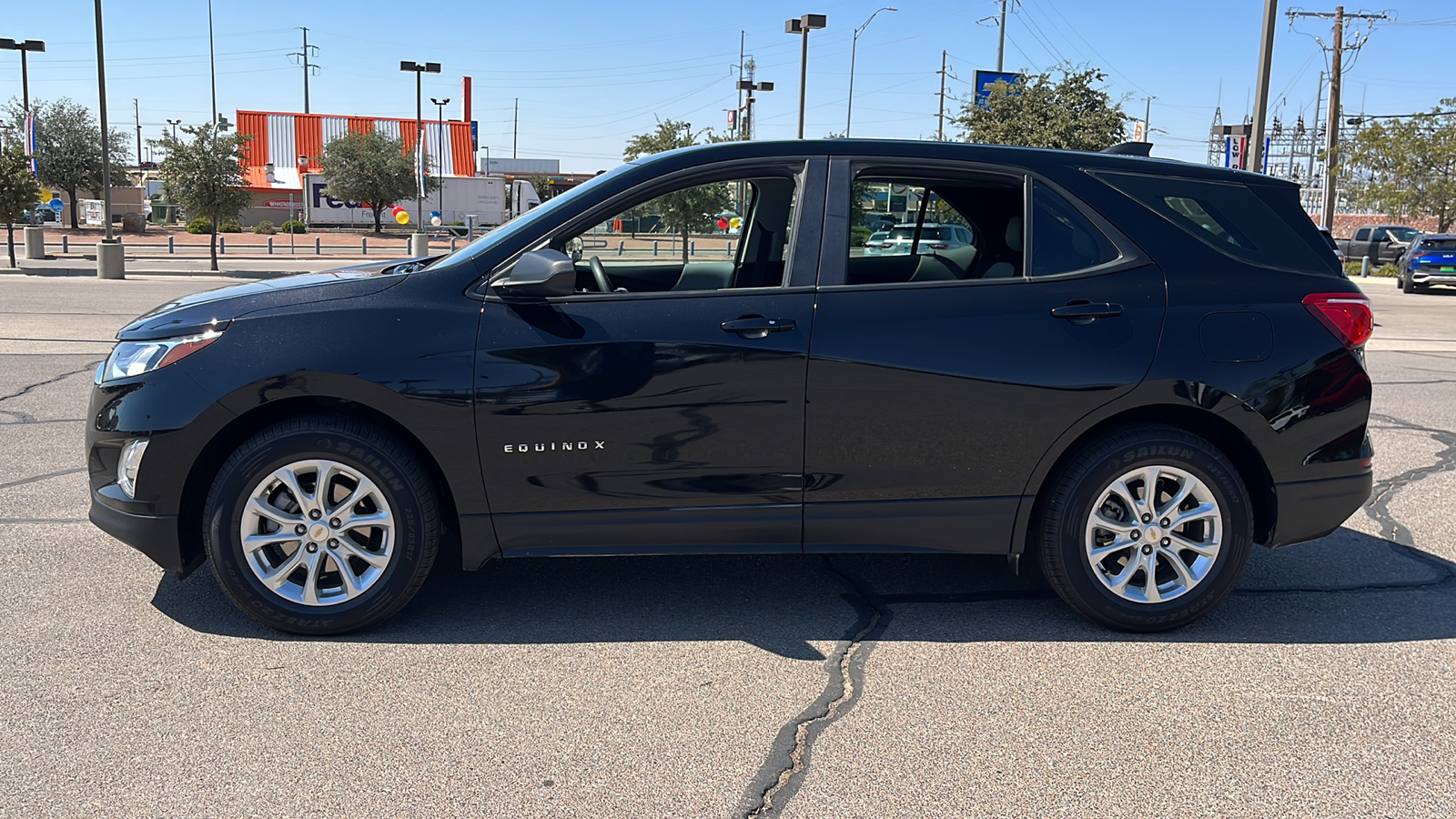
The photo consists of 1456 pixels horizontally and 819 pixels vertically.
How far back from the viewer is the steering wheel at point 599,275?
454 centimetres

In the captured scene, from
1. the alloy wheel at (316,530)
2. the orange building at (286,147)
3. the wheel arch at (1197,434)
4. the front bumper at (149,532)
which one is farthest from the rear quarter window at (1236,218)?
the orange building at (286,147)

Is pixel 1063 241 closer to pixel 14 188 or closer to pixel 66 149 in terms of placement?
pixel 14 188

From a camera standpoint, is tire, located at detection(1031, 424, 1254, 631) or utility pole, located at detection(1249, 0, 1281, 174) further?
utility pole, located at detection(1249, 0, 1281, 174)

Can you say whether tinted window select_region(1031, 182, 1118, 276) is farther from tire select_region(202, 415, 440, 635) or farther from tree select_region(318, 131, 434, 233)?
tree select_region(318, 131, 434, 233)

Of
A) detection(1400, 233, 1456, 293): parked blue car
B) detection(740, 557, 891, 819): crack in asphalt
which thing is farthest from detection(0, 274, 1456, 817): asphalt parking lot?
detection(1400, 233, 1456, 293): parked blue car

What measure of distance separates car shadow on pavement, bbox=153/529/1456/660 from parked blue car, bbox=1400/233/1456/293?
85.4 feet

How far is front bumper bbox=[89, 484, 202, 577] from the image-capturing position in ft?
13.6

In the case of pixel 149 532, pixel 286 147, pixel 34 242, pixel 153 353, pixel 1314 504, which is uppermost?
pixel 286 147

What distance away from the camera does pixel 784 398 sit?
415cm

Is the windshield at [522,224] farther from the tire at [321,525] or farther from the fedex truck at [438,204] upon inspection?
the fedex truck at [438,204]

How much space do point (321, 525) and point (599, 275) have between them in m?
1.41

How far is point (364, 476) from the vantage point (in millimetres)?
4105

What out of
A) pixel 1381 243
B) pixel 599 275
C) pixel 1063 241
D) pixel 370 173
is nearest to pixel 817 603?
pixel 599 275

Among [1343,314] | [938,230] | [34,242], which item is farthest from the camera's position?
[34,242]
